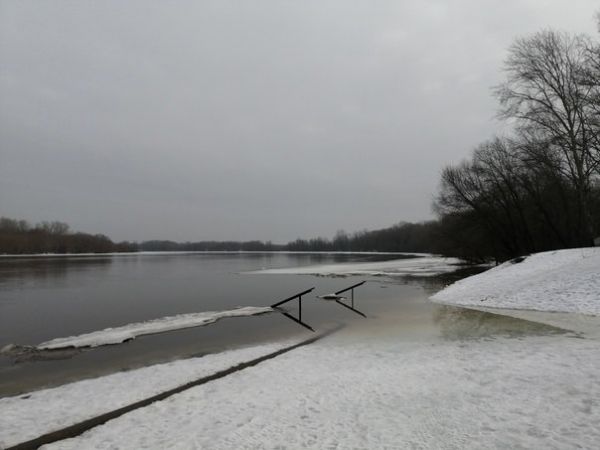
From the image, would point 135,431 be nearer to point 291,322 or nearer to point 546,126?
point 291,322

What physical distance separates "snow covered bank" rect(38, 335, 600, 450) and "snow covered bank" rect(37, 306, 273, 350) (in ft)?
23.1

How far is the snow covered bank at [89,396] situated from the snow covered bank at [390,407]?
0.70 m

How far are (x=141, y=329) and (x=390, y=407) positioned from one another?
11.5m

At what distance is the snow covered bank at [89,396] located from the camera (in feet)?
19.5

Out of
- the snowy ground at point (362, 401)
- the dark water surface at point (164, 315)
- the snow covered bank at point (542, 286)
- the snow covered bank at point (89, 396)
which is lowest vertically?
the dark water surface at point (164, 315)

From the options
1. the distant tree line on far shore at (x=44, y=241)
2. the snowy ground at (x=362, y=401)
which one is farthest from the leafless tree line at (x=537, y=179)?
the distant tree line on far shore at (x=44, y=241)

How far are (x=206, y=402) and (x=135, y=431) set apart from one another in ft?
4.29

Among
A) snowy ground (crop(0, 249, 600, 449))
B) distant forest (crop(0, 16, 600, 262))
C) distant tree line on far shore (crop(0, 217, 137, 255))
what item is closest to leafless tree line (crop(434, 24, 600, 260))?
distant forest (crop(0, 16, 600, 262))

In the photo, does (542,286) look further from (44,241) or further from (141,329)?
(44,241)

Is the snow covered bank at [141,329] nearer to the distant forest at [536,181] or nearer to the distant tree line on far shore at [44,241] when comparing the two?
the distant forest at [536,181]

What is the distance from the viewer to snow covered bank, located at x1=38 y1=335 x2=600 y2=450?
16.5ft

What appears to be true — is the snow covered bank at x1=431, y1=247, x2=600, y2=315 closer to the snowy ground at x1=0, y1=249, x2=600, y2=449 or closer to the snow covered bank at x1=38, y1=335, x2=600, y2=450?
the snowy ground at x1=0, y1=249, x2=600, y2=449

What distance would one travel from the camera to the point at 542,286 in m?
17.7


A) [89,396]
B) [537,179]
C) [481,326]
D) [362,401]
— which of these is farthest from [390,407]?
[537,179]
